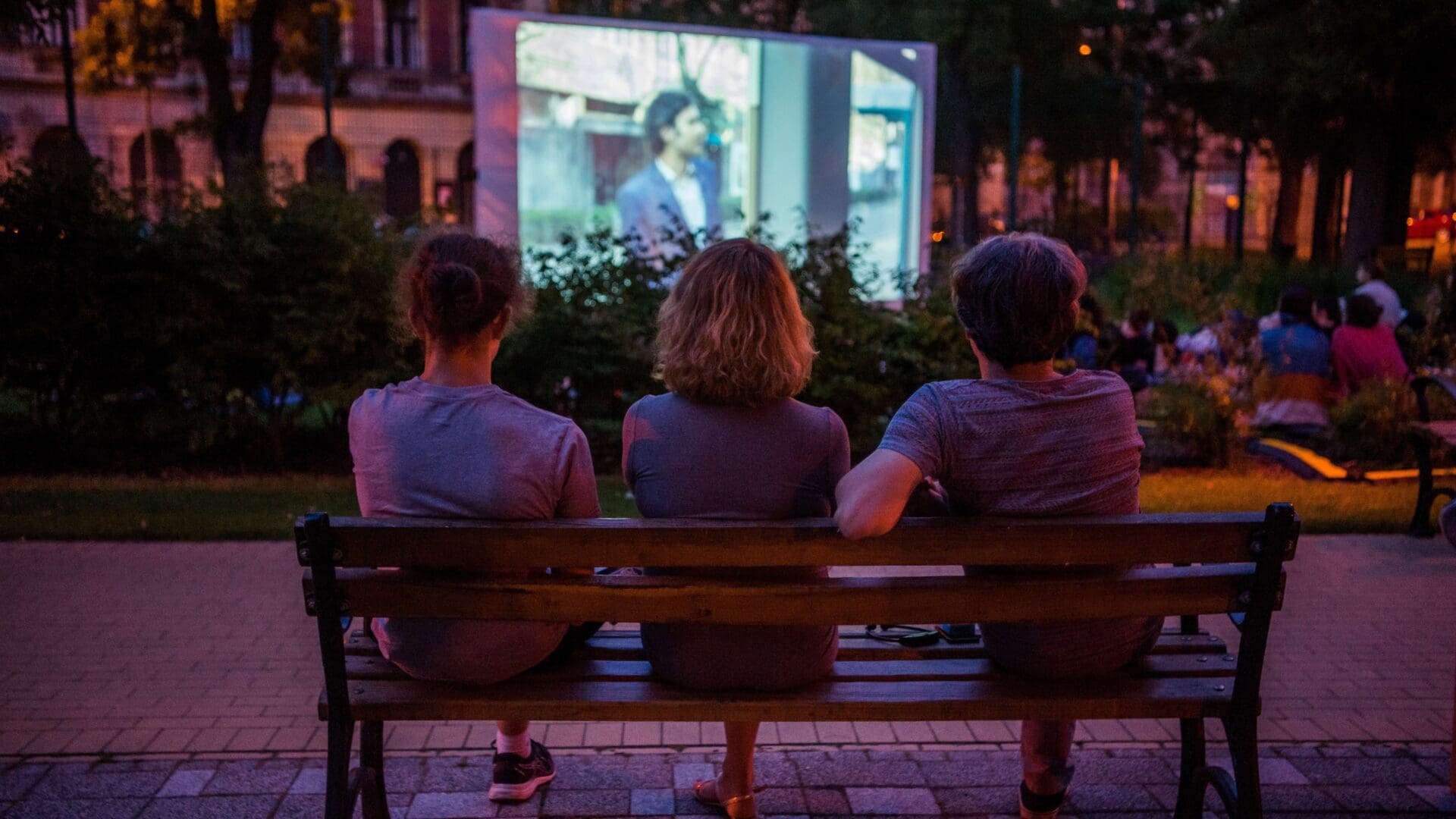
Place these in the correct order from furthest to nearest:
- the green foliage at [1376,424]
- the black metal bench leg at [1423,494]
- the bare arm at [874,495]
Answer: the green foliage at [1376,424], the black metal bench leg at [1423,494], the bare arm at [874,495]

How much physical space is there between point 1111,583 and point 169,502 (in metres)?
6.27

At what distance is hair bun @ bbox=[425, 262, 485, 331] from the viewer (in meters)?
2.97

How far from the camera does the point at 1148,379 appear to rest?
1126 cm

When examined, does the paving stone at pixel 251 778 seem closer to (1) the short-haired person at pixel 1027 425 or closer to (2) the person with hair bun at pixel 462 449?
(2) the person with hair bun at pixel 462 449

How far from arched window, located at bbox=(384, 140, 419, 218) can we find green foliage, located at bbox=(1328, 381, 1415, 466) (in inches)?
1560

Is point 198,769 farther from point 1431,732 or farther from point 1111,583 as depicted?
point 1431,732

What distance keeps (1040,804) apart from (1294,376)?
7.06m

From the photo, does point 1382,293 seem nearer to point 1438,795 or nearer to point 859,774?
point 1438,795

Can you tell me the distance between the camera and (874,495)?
2.59m

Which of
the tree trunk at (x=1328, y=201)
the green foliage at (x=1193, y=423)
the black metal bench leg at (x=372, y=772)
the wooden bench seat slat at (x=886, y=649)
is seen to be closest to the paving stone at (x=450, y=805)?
the black metal bench leg at (x=372, y=772)

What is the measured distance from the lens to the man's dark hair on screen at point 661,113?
15.2 metres

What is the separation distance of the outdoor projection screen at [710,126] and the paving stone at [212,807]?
10431mm

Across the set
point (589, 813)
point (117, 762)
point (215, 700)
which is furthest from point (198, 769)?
point (589, 813)

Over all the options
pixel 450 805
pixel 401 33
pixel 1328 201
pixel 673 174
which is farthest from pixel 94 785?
pixel 401 33
